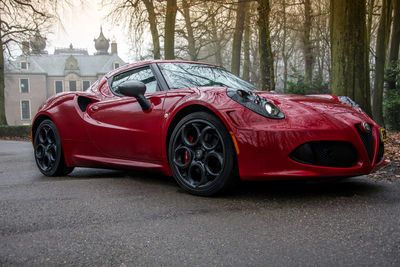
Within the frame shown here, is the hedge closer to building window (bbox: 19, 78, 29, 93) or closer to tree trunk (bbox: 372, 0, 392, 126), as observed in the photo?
tree trunk (bbox: 372, 0, 392, 126)

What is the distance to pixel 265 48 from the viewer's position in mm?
11930

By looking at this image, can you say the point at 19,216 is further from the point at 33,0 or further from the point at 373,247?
the point at 33,0

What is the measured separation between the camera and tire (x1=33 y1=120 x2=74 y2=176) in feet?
15.5

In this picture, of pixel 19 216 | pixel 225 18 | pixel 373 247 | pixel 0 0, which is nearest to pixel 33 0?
pixel 0 0

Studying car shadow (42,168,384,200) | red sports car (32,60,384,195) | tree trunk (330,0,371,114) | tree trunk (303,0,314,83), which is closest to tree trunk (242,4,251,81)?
tree trunk (303,0,314,83)

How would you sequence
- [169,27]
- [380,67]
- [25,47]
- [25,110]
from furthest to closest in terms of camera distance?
[25,110] → [25,47] → [169,27] → [380,67]

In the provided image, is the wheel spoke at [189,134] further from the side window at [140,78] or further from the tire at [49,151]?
the tire at [49,151]

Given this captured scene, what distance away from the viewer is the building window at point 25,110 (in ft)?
215

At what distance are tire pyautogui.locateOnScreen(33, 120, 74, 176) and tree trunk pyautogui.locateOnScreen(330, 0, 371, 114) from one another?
482cm


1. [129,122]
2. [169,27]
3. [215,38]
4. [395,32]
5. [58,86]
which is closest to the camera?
[129,122]

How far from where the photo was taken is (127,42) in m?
17.1

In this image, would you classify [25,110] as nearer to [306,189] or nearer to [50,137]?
[50,137]

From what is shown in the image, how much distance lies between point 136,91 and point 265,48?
29.2ft

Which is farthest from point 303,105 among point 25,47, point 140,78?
point 25,47
